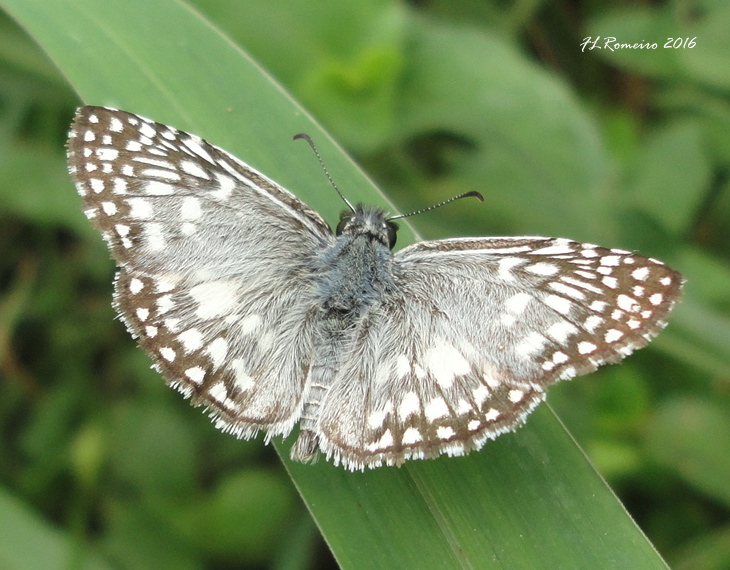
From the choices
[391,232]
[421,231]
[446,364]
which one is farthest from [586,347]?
[421,231]

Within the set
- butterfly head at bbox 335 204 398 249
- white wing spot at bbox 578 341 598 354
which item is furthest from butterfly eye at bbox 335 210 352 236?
white wing spot at bbox 578 341 598 354

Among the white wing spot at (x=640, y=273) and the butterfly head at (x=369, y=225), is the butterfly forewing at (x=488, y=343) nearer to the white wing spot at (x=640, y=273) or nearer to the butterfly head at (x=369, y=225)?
the white wing spot at (x=640, y=273)

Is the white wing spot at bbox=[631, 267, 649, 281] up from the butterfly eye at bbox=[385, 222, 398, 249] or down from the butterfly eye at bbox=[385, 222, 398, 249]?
down

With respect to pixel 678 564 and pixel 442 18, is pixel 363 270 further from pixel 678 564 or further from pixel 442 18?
pixel 442 18

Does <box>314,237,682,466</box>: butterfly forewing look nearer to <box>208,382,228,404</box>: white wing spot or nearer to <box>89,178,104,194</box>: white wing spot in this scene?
<box>208,382,228,404</box>: white wing spot

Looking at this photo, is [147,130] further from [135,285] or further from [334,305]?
[334,305]

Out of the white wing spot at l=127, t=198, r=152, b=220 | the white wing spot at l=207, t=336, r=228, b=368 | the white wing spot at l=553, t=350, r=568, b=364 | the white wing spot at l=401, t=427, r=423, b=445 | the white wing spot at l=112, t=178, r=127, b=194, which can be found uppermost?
the white wing spot at l=112, t=178, r=127, b=194

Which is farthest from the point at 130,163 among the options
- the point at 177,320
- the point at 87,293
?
the point at 87,293

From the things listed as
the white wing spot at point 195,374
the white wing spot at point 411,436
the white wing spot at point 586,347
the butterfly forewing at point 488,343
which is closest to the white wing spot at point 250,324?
the white wing spot at point 195,374
